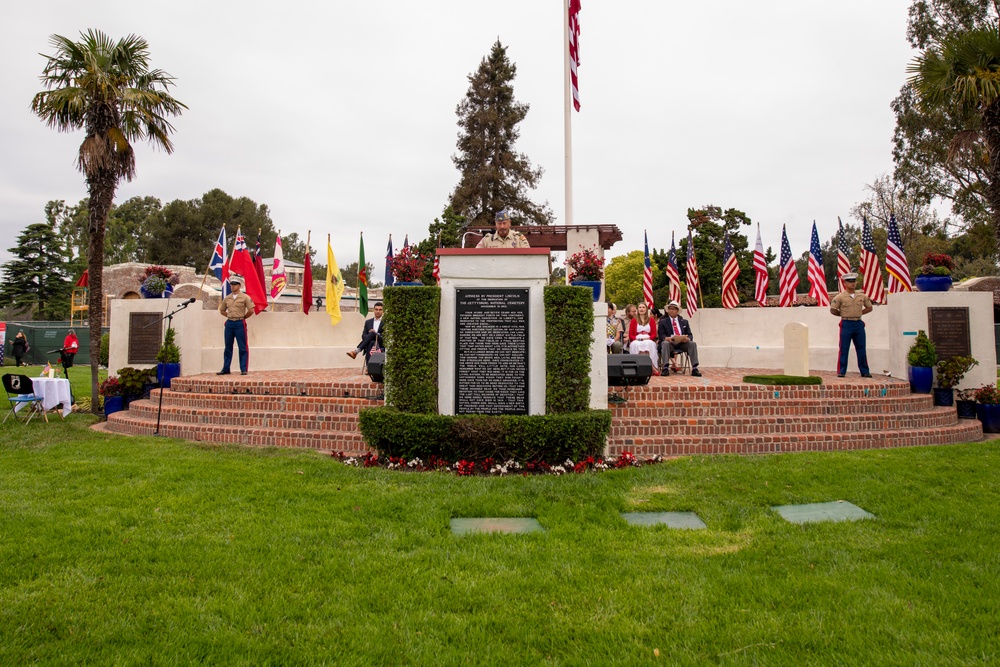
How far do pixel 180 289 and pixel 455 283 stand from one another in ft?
87.2

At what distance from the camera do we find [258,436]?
8.05 meters

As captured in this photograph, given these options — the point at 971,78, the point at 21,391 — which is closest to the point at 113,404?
the point at 21,391

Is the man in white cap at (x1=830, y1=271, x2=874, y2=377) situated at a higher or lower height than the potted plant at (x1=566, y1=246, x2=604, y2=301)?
lower

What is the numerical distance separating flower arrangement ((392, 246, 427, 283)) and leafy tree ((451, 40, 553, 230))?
2420 centimetres

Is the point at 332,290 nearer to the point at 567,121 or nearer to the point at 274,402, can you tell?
the point at 274,402

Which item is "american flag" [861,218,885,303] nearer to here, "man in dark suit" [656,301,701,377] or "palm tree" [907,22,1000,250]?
"palm tree" [907,22,1000,250]

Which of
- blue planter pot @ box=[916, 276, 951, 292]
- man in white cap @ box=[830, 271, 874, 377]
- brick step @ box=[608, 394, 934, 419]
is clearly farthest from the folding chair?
blue planter pot @ box=[916, 276, 951, 292]

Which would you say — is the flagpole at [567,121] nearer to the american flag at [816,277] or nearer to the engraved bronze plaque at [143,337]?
the american flag at [816,277]

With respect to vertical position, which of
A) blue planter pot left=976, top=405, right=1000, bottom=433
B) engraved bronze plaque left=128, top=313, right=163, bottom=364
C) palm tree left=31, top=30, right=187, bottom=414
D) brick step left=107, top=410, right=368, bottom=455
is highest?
palm tree left=31, top=30, right=187, bottom=414

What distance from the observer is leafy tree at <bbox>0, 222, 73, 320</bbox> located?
4034 centimetres

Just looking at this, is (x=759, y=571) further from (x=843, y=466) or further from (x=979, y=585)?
(x=843, y=466)

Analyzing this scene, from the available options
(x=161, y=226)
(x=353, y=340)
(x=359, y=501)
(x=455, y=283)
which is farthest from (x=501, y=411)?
(x=161, y=226)

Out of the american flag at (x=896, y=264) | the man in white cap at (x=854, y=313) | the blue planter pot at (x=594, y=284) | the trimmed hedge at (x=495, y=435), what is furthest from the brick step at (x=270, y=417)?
the american flag at (x=896, y=264)

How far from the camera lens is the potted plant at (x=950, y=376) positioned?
9141 millimetres
